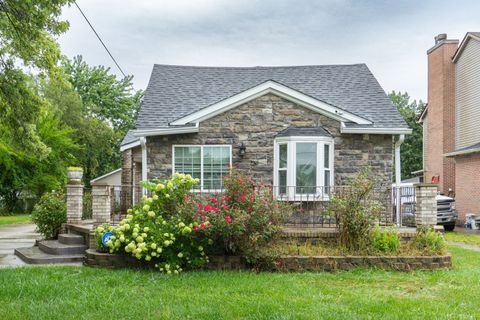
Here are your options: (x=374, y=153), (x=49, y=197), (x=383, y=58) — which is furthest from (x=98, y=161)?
(x=374, y=153)

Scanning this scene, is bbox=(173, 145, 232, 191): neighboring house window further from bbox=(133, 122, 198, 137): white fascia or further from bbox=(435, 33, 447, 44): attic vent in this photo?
bbox=(435, 33, 447, 44): attic vent

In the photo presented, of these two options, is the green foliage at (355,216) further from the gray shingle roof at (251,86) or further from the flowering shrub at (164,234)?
the gray shingle roof at (251,86)

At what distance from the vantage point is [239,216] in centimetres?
767

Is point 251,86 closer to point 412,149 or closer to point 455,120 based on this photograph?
point 455,120

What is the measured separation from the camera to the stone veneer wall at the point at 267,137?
1214 centimetres

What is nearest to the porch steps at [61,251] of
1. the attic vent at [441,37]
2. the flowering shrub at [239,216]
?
the flowering shrub at [239,216]

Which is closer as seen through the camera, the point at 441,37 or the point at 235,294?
the point at 235,294

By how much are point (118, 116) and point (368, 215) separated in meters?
35.2

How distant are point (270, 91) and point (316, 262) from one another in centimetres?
547

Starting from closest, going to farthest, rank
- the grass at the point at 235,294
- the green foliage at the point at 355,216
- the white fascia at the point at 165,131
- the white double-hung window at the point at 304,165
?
the grass at the point at 235,294 < the green foliage at the point at 355,216 < the white double-hung window at the point at 304,165 < the white fascia at the point at 165,131

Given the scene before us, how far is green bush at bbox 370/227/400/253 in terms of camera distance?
8.31 m

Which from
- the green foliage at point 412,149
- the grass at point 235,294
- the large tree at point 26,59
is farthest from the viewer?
the green foliage at point 412,149

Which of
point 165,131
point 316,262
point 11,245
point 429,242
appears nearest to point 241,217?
point 316,262

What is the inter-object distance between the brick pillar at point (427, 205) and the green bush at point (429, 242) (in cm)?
33
